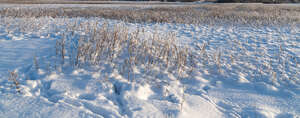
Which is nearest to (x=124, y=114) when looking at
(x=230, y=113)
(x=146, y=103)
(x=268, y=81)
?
(x=146, y=103)

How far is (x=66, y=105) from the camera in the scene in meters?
2.67

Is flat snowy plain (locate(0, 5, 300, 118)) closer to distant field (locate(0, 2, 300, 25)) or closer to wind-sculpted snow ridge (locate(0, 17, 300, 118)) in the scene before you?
wind-sculpted snow ridge (locate(0, 17, 300, 118))

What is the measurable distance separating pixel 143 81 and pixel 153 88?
244 mm

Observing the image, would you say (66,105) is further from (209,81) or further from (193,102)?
(209,81)

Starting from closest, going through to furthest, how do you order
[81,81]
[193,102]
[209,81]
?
[193,102]
[81,81]
[209,81]

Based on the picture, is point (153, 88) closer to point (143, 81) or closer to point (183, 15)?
point (143, 81)

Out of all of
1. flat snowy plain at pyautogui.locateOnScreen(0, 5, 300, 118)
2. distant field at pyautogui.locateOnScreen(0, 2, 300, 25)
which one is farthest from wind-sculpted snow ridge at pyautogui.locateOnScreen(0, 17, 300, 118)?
distant field at pyautogui.locateOnScreen(0, 2, 300, 25)

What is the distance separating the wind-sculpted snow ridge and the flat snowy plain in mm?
12

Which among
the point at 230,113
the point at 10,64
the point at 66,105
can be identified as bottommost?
the point at 230,113

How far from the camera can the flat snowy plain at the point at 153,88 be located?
8.93 feet

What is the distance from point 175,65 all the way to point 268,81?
175 cm

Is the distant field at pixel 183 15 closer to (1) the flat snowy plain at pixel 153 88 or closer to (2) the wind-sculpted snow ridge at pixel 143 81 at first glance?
(2) the wind-sculpted snow ridge at pixel 143 81

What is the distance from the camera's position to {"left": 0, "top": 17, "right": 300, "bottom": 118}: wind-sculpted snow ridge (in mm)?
2785

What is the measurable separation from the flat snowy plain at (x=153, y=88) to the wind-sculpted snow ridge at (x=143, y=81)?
0.04ft
